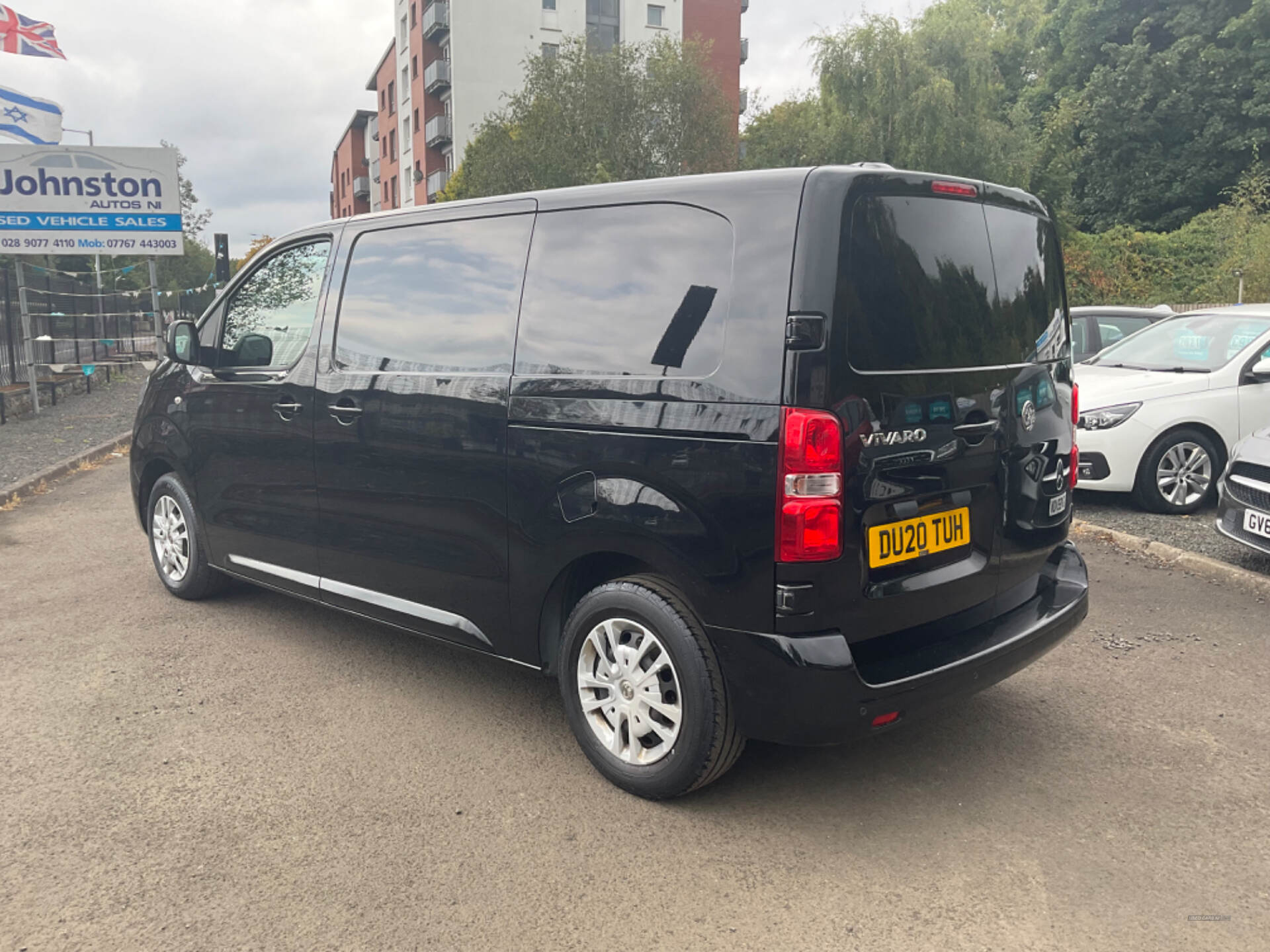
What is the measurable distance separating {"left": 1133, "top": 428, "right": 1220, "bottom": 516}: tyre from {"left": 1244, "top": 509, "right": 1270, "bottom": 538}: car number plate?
176 cm

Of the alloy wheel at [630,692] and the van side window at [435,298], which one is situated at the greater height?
the van side window at [435,298]

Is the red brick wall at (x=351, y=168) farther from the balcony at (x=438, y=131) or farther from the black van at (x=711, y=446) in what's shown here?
the black van at (x=711, y=446)

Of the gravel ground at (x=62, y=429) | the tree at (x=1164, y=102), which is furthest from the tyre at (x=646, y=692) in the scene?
the tree at (x=1164, y=102)

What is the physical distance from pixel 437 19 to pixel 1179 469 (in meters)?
51.8

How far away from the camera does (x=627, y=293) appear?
3.42m

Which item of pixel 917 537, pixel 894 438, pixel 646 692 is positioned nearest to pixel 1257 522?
pixel 917 537

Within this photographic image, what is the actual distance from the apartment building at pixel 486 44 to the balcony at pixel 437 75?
5 cm

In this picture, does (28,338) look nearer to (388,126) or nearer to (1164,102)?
(1164,102)

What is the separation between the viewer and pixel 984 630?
11.6 ft

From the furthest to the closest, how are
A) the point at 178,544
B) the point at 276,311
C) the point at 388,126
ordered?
1. the point at 388,126
2. the point at 178,544
3. the point at 276,311

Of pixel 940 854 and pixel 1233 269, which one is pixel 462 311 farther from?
pixel 1233 269

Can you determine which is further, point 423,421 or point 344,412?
point 344,412

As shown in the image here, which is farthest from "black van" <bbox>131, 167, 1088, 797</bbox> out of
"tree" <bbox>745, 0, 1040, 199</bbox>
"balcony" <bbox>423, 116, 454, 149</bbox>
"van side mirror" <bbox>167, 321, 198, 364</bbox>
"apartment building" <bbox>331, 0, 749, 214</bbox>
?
"balcony" <bbox>423, 116, 454, 149</bbox>

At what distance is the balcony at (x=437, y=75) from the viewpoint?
171 feet
